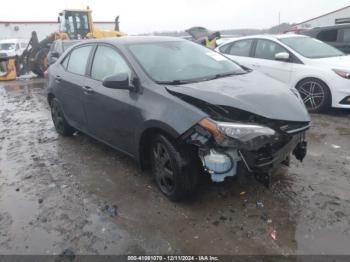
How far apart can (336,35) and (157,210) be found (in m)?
8.56

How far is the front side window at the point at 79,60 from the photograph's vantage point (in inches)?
187

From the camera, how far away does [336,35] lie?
9.53 meters

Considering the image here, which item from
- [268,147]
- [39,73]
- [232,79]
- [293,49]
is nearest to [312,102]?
[293,49]

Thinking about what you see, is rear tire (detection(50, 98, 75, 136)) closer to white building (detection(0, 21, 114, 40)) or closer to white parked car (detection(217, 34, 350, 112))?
white parked car (detection(217, 34, 350, 112))

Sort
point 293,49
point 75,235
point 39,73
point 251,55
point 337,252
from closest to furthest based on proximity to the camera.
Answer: point 337,252, point 75,235, point 293,49, point 251,55, point 39,73

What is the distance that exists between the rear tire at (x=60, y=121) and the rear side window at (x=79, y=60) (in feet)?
2.46

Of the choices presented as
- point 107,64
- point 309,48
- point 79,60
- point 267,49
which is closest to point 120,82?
point 107,64

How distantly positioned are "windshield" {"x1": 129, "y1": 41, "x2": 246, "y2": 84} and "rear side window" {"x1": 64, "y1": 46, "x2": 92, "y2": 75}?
3.32 ft

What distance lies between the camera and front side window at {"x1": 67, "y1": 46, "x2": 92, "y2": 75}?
15.6 ft

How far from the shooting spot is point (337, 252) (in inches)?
105

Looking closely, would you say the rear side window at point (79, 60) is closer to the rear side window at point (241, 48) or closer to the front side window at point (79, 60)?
the front side window at point (79, 60)

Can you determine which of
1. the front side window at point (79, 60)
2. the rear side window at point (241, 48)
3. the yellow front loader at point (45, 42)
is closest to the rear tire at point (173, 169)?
the front side window at point (79, 60)

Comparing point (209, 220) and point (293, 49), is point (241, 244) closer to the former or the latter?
point (209, 220)

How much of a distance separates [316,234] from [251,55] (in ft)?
18.1
